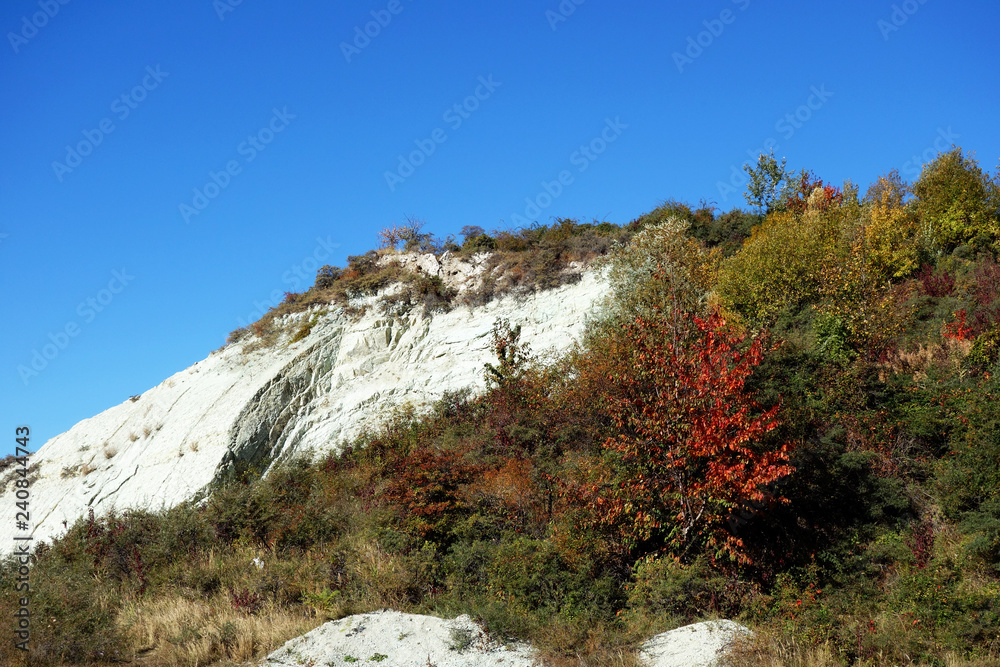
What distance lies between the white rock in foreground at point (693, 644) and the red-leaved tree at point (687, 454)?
1.49 m

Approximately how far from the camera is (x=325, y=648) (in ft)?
40.0

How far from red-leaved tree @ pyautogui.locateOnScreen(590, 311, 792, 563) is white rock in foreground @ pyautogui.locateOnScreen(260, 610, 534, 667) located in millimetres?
3458

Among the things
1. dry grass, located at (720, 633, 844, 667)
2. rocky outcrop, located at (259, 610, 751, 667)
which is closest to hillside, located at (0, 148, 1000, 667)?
dry grass, located at (720, 633, 844, 667)

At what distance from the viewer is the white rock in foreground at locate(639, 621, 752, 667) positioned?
10633 mm

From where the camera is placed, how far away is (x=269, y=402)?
26.3 meters

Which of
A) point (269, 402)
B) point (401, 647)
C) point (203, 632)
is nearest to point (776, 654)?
point (401, 647)

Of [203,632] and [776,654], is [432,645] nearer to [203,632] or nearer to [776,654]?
[203,632]

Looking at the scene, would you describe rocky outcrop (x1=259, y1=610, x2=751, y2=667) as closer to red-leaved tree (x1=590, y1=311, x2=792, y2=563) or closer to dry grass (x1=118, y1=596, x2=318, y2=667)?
dry grass (x1=118, y1=596, x2=318, y2=667)

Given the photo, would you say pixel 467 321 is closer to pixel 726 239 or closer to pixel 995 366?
pixel 726 239

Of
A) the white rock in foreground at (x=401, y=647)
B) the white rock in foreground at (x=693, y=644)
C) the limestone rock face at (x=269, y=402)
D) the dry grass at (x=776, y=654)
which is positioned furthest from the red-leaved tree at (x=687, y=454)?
the limestone rock face at (x=269, y=402)

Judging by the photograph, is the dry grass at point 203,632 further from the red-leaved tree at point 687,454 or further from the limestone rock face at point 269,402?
the limestone rock face at point 269,402

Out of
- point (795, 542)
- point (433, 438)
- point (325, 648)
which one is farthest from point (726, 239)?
point (325, 648)

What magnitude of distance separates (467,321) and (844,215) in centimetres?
1622

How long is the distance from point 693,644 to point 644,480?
321 centimetres
